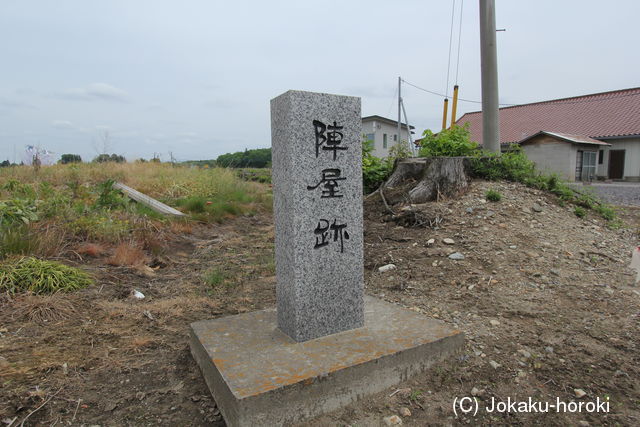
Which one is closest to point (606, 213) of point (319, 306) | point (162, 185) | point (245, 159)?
point (319, 306)

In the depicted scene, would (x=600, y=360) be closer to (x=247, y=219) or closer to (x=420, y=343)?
(x=420, y=343)

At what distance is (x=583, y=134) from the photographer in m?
17.3

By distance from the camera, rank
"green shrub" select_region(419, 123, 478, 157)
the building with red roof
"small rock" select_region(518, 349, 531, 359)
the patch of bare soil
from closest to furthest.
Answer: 1. the patch of bare soil
2. "small rock" select_region(518, 349, 531, 359)
3. "green shrub" select_region(419, 123, 478, 157)
4. the building with red roof

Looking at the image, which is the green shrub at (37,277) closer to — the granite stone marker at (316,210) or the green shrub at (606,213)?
the granite stone marker at (316,210)

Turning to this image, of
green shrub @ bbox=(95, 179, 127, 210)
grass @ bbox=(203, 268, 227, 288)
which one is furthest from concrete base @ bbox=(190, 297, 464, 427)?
green shrub @ bbox=(95, 179, 127, 210)

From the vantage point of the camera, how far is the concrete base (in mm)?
1824

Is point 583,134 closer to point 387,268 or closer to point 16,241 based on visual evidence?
point 387,268

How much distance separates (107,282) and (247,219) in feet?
12.9

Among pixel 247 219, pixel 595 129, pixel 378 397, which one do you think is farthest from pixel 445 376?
pixel 595 129

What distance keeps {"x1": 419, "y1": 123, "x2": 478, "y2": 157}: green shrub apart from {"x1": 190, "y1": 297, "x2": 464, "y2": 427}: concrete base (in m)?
4.16

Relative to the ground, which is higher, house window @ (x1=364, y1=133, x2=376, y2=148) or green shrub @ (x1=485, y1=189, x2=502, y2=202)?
house window @ (x1=364, y1=133, x2=376, y2=148)

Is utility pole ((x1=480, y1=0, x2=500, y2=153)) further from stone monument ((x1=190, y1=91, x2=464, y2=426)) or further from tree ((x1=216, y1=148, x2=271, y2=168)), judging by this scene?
tree ((x1=216, y1=148, x2=271, y2=168))

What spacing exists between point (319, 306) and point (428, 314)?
1099mm

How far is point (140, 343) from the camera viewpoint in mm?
2605
